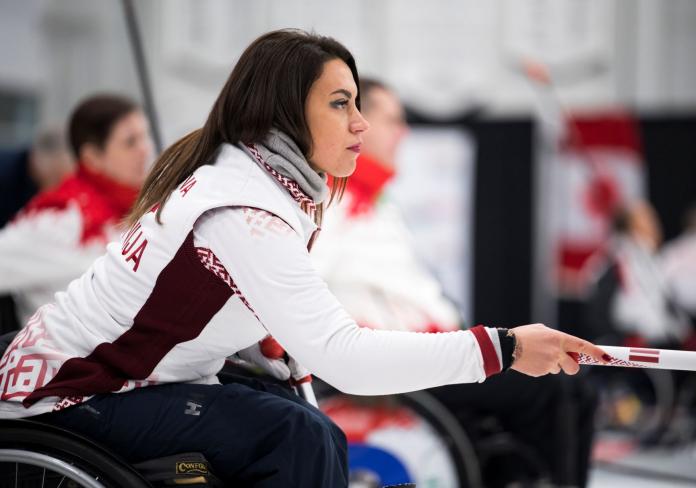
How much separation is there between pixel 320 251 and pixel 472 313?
183 inches

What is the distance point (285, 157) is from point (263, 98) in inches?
3.8

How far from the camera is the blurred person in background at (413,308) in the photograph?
9.33ft

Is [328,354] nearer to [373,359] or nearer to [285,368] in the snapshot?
[373,359]

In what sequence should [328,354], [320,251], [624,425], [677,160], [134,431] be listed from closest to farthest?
[328,354], [134,431], [320,251], [624,425], [677,160]

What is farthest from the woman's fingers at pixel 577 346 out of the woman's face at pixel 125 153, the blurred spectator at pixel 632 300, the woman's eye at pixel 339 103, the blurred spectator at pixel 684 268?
the blurred spectator at pixel 684 268

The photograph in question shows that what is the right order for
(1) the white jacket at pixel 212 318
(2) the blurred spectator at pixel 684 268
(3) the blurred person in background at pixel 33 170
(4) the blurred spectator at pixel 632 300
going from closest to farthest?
(1) the white jacket at pixel 212 318 → (3) the blurred person in background at pixel 33 170 → (4) the blurred spectator at pixel 632 300 → (2) the blurred spectator at pixel 684 268

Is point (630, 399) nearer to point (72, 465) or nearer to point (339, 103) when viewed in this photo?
point (339, 103)

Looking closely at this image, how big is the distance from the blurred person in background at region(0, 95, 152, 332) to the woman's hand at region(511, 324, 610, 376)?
147 cm

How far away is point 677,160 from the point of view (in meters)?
6.73

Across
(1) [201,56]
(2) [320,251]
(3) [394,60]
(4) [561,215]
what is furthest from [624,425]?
(1) [201,56]

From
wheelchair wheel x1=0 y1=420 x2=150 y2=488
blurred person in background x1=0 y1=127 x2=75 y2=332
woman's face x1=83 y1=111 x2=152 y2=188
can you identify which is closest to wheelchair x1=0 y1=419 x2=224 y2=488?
wheelchair wheel x1=0 y1=420 x2=150 y2=488

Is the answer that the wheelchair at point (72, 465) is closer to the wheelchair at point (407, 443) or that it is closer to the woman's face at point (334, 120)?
the woman's face at point (334, 120)

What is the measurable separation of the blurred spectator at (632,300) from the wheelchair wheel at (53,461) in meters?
4.10

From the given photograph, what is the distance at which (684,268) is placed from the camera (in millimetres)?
6438
